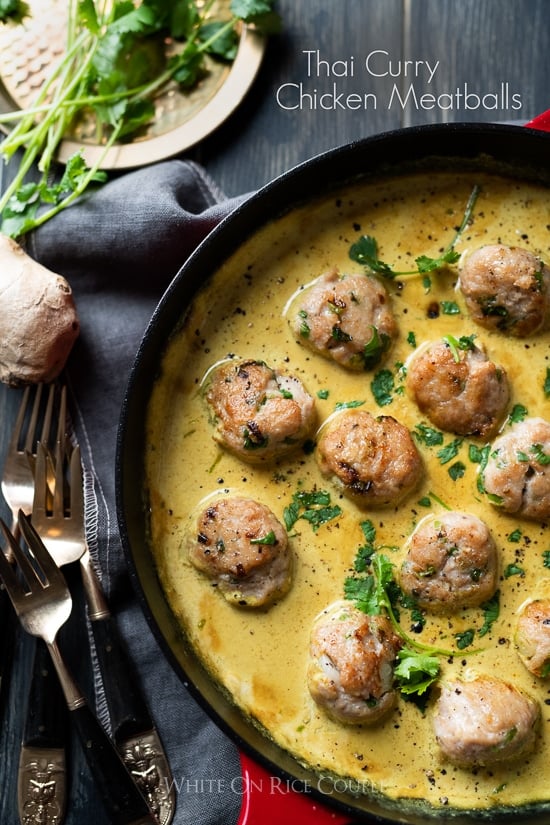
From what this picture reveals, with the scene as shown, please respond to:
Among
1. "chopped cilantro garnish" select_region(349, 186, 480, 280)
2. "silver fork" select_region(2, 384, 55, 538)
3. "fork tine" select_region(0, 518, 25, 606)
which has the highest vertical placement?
"chopped cilantro garnish" select_region(349, 186, 480, 280)

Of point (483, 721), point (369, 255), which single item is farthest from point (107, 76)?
point (483, 721)

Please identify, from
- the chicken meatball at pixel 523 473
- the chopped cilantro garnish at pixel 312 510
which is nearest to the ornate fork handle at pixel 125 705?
the chopped cilantro garnish at pixel 312 510

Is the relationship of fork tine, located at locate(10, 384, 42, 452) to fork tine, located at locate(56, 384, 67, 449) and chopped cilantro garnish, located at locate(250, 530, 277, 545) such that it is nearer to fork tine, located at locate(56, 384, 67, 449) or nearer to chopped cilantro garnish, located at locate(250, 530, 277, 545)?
fork tine, located at locate(56, 384, 67, 449)

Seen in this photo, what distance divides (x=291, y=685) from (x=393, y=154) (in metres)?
1.99

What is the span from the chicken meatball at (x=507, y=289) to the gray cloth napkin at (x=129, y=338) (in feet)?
3.23

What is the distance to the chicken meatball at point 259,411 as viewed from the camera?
9.66 feet

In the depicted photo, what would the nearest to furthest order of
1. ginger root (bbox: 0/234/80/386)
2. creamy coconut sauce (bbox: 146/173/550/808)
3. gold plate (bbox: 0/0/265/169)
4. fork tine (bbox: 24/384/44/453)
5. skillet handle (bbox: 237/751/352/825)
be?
skillet handle (bbox: 237/751/352/825) → creamy coconut sauce (bbox: 146/173/550/808) → ginger root (bbox: 0/234/80/386) → fork tine (bbox: 24/384/44/453) → gold plate (bbox: 0/0/265/169)

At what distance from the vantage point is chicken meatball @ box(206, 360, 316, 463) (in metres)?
2.95

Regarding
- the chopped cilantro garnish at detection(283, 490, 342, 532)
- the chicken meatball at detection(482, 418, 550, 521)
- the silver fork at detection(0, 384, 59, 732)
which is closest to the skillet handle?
the chopped cilantro garnish at detection(283, 490, 342, 532)

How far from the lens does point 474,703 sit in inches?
112

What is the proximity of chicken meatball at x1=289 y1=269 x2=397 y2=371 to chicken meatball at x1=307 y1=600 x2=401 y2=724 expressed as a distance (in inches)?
36.0

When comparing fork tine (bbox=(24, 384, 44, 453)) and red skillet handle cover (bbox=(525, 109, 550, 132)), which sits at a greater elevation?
red skillet handle cover (bbox=(525, 109, 550, 132))

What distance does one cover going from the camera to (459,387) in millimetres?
2951

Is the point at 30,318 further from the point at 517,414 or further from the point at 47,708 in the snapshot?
the point at 517,414
